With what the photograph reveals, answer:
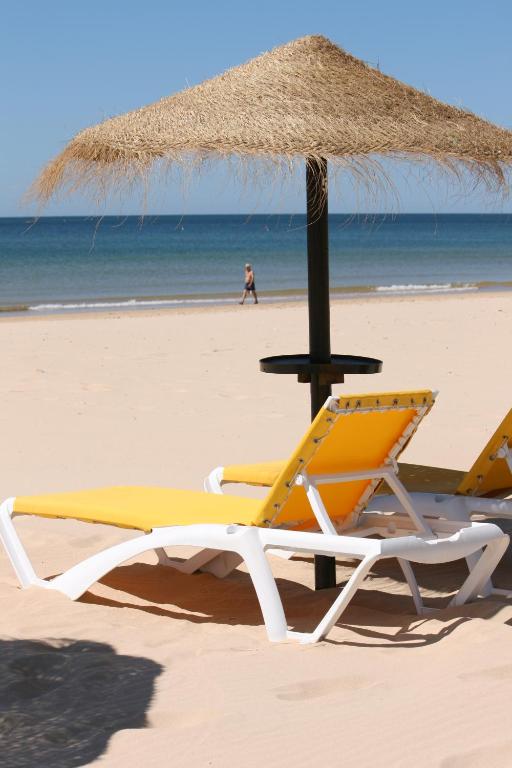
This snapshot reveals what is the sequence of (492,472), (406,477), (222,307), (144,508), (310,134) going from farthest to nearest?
(222,307) < (406,477) < (492,472) < (144,508) < (310,134)

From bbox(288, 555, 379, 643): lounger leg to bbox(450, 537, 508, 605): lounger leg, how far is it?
0.61 meters

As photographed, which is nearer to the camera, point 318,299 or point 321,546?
point 321,546

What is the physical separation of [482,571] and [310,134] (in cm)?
165

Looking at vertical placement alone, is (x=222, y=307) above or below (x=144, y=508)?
below

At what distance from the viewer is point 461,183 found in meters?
4.36

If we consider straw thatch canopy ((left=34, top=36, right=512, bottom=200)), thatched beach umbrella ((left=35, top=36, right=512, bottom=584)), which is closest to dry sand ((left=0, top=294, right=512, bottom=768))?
thatched beach umbrella ((left=35, top=36, right=512, bottom=584))

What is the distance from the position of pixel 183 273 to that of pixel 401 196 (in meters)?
36.5

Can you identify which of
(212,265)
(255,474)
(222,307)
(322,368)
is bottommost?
(222,307)

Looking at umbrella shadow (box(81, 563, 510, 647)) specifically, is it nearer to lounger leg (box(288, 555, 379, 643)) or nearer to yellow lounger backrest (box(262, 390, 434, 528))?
lounger leg (box(288, 555, 379, 643))

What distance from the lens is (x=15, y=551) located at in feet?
14.5

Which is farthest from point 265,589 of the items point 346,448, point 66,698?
point 66,698

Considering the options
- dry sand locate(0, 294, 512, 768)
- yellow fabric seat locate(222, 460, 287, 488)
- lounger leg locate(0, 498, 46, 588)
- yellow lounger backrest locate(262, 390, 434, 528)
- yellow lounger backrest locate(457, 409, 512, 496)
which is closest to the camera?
dry sand locate(0, 294, 512, 768)

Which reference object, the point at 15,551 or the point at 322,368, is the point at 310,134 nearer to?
the point at 322,368

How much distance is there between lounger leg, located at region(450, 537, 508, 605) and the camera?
13.2 ft
